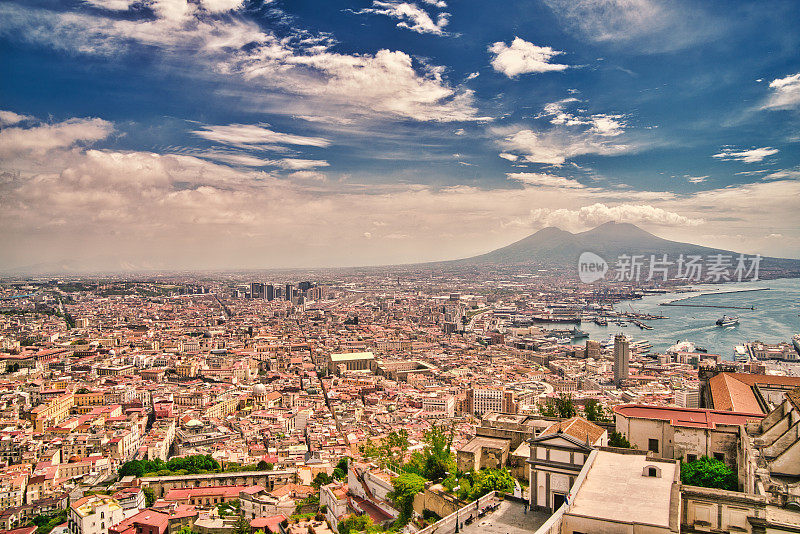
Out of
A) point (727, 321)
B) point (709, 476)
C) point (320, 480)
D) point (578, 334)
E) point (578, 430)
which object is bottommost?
point (320, 480)

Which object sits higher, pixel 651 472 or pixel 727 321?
pixel 651 472

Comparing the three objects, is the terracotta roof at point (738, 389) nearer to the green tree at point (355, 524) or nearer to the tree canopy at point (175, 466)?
the green tree at point (355, 524)

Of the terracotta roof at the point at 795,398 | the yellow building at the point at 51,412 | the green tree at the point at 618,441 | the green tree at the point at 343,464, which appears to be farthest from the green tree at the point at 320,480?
the yellow building at the point at 51,412

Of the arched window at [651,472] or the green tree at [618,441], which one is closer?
the arched window at [651,472]

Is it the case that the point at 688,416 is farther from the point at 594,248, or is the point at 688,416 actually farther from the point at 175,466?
the point at 594,248

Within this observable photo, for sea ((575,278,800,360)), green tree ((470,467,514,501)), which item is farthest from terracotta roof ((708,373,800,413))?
sea ((575,278,800,360))

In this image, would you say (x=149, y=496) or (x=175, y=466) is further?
(x=175, y=466)

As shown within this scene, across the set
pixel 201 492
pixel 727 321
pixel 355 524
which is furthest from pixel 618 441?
pixel 727 321
